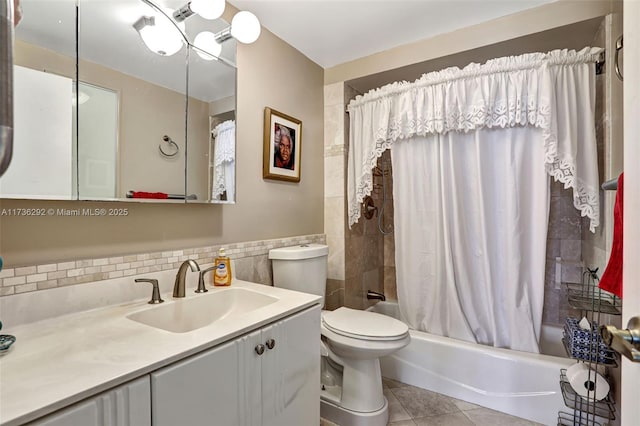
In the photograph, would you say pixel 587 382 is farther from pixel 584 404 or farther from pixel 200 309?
pixel 200 309

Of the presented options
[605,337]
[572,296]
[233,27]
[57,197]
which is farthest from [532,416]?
[233,27]

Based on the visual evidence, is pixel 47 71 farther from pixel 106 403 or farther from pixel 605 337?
pixel 605 337

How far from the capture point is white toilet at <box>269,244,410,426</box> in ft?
5.22

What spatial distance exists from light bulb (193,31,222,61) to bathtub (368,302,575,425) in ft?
6.79

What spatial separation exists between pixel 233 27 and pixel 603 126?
2.03 metres

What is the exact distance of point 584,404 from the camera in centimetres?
153

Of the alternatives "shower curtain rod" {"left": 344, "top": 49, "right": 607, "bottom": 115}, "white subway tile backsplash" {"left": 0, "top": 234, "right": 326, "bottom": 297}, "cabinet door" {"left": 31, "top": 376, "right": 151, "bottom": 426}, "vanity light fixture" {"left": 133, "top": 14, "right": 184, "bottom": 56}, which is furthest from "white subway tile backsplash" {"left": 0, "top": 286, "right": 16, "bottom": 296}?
"shower curtain rod" {"left": 344, "top": 49, "right": 607, "bottom": 115}

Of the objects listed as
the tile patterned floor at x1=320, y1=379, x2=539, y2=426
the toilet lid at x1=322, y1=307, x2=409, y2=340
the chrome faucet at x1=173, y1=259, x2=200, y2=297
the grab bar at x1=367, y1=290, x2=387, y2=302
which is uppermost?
the chrome faucet at x1=173, y1=259, x2=200, y2=297

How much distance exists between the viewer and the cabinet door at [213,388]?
795 mm

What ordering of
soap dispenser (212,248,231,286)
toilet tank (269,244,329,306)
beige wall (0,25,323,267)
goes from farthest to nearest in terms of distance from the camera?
1. toilet tank (269,244,329,306)
2. soap dispenser (212,248,231,286)
3. beige wall (0,25,323,267)

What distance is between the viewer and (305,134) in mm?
2318

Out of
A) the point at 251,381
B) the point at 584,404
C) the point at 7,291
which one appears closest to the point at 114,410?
the point at 251,381

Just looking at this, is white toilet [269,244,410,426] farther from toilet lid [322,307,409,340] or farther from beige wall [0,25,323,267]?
beige wall [0,25,323,267]

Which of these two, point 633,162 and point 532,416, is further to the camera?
point 532,416
